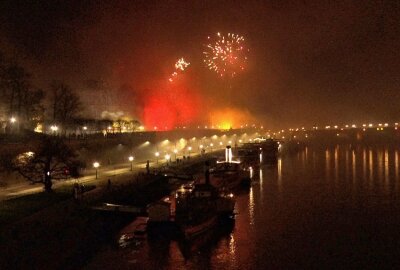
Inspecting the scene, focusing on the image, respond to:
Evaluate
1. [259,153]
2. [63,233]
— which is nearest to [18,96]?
[63,233]

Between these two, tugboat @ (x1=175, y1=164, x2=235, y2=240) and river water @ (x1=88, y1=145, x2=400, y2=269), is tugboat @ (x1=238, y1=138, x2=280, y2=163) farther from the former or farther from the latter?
tugboat @ (x1=175, y1=164, x2=235, y2=240)

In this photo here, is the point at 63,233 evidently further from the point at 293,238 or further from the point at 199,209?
the point at 293,238

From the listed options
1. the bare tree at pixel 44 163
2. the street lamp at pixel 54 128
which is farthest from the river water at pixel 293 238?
the street lamp at pixel 54 128

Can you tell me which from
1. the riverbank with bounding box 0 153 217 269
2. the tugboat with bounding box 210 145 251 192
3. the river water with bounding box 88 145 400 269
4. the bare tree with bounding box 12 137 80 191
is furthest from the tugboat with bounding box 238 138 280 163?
the riverbank with bounding box 0 153 217 269

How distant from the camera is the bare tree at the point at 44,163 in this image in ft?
77.6

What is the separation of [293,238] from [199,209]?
4.88m

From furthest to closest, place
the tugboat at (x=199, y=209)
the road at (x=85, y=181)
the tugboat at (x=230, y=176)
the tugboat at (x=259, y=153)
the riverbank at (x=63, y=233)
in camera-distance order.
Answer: the tugboat at (x=259, y=153) < the tugboat at (x=230, y=176) < the road at (x=85, y=181) < the tugboat at (x=199, y=209) < the riverbank at (x=63, y=233)

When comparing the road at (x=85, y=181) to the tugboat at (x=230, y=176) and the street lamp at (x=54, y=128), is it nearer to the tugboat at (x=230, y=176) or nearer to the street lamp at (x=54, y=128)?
the tugboat at (x=230, y=176)

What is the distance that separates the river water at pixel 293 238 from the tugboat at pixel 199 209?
0.59 meters

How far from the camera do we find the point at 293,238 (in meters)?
20.6

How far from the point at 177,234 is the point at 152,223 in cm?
150

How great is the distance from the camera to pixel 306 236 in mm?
21031

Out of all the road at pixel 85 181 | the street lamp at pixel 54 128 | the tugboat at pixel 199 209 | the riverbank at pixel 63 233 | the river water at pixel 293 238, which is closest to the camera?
the riverbank at pixel 63 233

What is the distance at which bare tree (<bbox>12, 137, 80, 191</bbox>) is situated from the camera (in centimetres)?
2366
